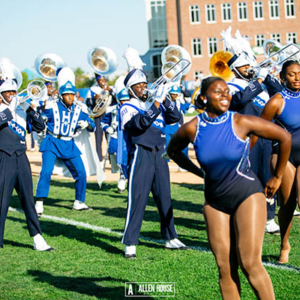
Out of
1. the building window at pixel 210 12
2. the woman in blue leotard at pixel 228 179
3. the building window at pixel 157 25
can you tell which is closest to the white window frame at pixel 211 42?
the building window at pixel 210 12

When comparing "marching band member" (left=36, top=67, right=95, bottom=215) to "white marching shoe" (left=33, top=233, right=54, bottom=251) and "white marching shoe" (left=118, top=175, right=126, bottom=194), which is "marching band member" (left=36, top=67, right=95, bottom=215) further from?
"white marching shoe" (left=33, top=233, right=54, bottom=251)

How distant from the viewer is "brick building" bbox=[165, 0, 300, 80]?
2330 inches

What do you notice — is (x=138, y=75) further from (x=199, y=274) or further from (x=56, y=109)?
(x=56, y=109)

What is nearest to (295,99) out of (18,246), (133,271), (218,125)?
(218,125)

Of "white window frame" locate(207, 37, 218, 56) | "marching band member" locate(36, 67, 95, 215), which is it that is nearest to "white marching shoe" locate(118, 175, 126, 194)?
"marching band member" locate(36, 67, 95, 215)

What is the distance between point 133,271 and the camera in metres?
5.62

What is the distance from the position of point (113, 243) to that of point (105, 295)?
6.49 ft

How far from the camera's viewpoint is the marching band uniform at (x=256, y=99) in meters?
6.66

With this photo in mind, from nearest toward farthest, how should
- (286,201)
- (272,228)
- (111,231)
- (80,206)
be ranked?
(286,201), (272,228), (111,231), (80,206)

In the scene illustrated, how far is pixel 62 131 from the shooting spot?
9.05 metres

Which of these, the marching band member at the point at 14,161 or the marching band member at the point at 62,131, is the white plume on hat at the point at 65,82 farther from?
the marching band member at the point at 14,161

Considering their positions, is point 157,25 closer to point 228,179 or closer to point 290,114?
point 290,114

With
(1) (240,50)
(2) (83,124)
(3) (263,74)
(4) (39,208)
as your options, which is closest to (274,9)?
(2) (83,124)

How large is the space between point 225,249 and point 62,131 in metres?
5.59
